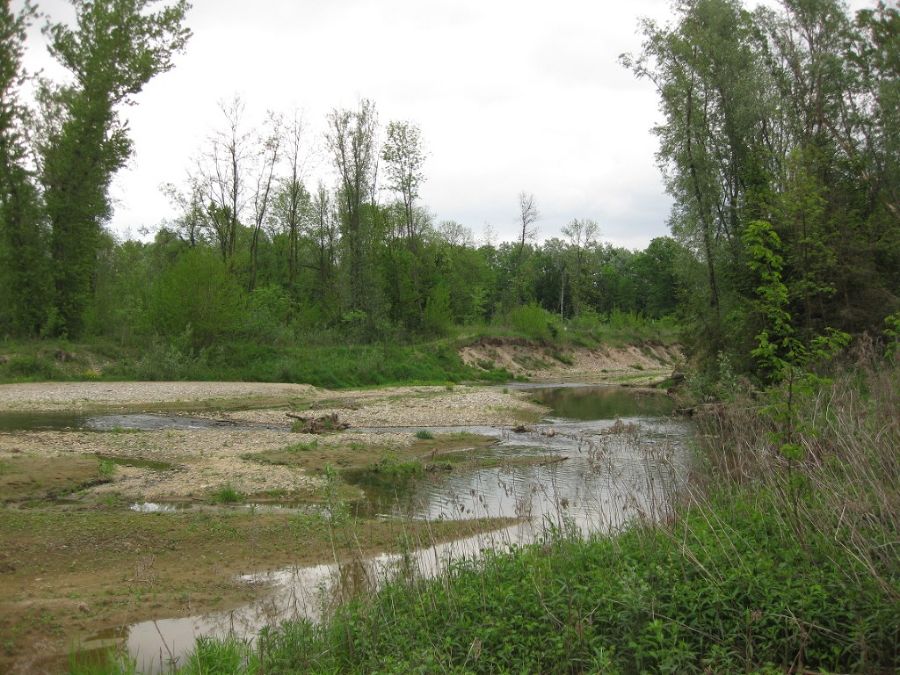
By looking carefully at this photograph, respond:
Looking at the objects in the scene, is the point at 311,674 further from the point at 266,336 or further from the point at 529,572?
the point at 266,336

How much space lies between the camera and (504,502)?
48.5 feet

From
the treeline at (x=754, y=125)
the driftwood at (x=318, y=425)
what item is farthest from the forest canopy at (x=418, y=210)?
the driftwood at (x=318, y=425)

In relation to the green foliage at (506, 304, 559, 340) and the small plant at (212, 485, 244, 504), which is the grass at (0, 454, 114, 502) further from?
the green foliage at (506, 304, 559, 340)

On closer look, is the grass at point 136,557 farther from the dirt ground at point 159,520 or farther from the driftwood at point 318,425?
the driftwood at point 318,425

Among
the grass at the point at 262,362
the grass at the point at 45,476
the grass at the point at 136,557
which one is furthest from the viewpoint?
the grass at the point at 262,362

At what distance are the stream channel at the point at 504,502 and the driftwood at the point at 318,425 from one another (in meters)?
3.70

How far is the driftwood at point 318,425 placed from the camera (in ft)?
83.2

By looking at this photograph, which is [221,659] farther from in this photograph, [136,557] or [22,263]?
[22,263]

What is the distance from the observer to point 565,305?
105625 millimetres

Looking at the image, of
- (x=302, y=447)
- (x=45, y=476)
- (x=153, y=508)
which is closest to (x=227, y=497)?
(x=153, y=508)

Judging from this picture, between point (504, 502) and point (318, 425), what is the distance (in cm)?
1263

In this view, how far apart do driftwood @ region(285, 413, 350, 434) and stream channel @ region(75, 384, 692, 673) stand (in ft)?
12.1

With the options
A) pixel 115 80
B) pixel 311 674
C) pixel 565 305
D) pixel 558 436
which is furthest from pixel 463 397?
pixel 565 305

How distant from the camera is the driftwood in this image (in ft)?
83.2
